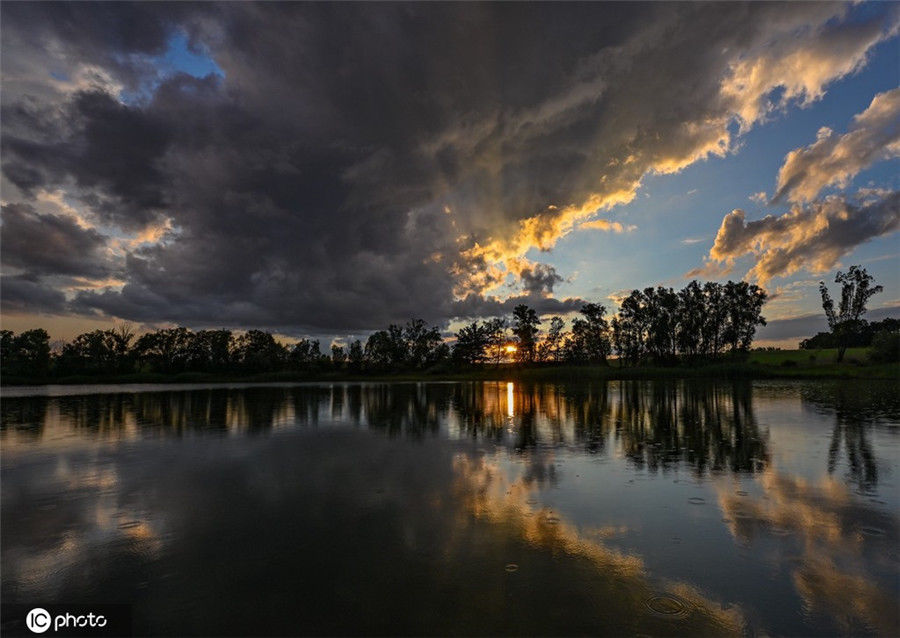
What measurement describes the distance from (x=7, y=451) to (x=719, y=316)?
13538 cm

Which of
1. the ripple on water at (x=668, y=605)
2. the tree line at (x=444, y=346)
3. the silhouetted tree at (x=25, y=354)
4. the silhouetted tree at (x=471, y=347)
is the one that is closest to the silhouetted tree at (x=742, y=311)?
the tree line at (x=444, y=346)

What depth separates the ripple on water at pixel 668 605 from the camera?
633cm

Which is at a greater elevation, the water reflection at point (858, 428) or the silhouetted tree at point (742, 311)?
the silhouetted tree at point (742, 311)

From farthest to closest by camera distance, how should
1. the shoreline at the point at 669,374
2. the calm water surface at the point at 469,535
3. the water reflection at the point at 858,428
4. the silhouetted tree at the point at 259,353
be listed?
the silhouetted tree at the point at 259,353
the shoreline at the point at 669,374
the water reflection at the point at 858,428
the calm water surface at the point at 469,535

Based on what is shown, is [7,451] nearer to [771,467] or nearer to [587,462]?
[587,462]

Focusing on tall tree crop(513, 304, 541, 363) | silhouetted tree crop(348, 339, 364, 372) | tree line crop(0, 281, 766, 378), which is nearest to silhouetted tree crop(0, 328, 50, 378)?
tree line crop(0, 281, 766, 378)

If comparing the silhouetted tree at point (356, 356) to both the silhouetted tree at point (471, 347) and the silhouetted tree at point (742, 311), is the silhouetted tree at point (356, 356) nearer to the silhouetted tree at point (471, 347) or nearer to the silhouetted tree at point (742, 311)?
the silhouetted tree at point (471, 347)

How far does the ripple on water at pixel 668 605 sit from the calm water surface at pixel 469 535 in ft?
0.10

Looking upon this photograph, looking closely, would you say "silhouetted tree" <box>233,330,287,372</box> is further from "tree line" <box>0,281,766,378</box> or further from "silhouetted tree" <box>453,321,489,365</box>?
"silhouetted tree" <box>453,321,489,365</box>

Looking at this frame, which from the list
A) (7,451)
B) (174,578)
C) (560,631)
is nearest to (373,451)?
(174,578)

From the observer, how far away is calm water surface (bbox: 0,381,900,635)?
6.45 meters

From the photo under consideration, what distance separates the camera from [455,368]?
502ft

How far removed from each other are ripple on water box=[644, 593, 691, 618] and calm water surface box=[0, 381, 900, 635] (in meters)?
0.03

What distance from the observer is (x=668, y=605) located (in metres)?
6.55
